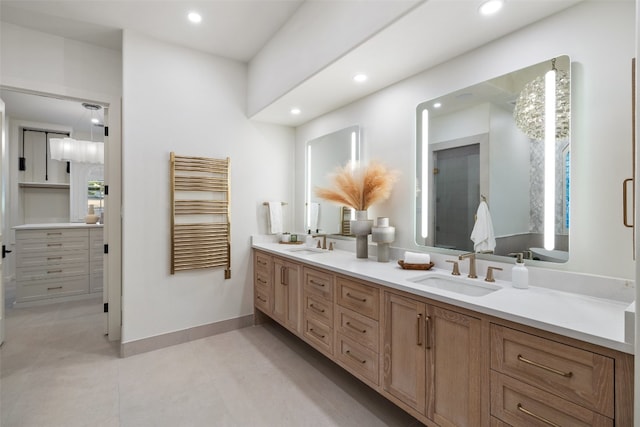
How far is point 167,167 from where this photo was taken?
9.77 ft

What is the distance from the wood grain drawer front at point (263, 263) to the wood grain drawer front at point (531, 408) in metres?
2.21

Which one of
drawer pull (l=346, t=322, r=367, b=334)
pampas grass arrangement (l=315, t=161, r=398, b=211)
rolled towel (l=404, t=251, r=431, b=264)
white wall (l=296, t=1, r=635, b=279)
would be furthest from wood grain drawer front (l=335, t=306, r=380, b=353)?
white wall (l=296, t=1, r=635, b=279)

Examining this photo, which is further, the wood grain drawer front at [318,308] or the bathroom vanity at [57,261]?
the bathroom vanity at [57,261]

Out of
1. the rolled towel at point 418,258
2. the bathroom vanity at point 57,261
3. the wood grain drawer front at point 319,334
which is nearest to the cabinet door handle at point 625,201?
the rolled towel at point 418,258

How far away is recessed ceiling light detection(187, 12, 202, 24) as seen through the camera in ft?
8.30

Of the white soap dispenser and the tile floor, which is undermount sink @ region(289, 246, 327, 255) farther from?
the white soap dispenser

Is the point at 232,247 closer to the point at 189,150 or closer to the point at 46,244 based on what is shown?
the point at 189,150

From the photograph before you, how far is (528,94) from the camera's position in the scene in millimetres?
1716

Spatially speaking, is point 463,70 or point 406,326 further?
point 463,70

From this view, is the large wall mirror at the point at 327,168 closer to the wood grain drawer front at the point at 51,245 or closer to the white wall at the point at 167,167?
the white wall at the point at 167,167

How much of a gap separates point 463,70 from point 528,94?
496 mm

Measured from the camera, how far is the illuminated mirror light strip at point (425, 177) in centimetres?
230

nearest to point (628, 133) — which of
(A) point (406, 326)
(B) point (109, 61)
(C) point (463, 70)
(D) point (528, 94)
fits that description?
(D) point (528, 94)

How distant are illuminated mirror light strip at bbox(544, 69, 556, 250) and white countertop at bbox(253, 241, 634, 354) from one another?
0.31 meters
